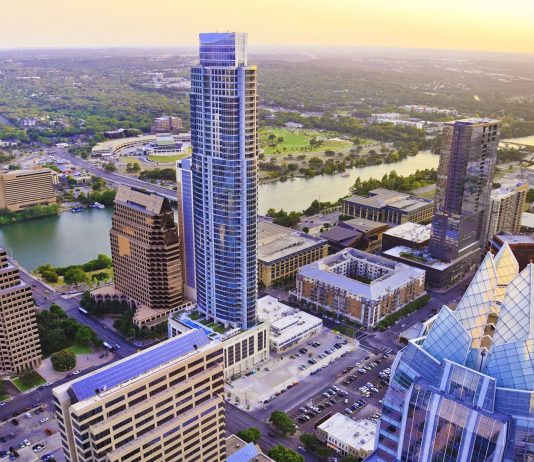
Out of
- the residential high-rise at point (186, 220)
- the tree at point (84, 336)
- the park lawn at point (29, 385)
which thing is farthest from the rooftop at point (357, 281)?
the park lawn at point (29, 385)

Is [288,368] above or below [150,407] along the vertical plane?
below

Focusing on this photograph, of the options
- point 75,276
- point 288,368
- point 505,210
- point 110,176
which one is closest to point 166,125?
point 110,176

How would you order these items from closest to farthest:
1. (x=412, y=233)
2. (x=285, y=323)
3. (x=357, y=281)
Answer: (x=285, y=323), (x=357, y=281), (x=412, y=233)

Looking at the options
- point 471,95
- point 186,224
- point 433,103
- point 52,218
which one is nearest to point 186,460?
point 186,224

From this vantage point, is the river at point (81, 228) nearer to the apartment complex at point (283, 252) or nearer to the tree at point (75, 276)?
the tree at point (75, 276)

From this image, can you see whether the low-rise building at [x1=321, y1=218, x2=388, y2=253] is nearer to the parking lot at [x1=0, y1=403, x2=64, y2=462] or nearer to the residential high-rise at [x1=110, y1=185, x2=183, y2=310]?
the residential high-rise at [x1=110, y1=185, x2=183, y2=310]

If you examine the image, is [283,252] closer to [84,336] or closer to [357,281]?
[357,281]

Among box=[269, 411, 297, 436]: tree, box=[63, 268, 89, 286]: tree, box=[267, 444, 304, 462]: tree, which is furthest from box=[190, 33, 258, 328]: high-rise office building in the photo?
box=[63, 268, 89, 286]: tree
